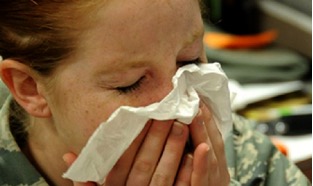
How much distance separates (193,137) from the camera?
981mm

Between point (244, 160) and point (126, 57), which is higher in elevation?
point (126, 57)

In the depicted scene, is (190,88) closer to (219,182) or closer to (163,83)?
(163,83)

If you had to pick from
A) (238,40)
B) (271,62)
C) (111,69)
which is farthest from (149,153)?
(238,40)

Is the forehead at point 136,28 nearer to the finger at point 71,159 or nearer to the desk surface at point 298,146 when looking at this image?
the finger at point 71,159

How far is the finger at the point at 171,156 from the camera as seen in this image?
956 millimetres

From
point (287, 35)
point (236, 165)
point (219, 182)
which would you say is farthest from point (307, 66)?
point (219, 182)

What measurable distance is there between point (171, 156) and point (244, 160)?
255mm

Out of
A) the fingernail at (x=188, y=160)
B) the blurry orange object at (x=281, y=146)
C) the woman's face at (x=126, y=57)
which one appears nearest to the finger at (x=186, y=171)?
the fingernail at (x=188, y=160)

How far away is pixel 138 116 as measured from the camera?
3.02 feet

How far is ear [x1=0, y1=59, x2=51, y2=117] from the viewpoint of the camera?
97cm

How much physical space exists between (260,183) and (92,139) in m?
0.35

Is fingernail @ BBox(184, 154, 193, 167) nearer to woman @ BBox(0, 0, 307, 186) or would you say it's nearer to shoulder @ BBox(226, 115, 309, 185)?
woman @ BBox(0, 0, 307, 186)

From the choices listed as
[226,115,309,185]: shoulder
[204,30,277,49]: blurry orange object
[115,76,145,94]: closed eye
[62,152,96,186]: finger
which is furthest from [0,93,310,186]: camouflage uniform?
[204,30,277,49]: blurry orange object

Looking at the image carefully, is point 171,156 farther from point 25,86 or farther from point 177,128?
point 25,86
